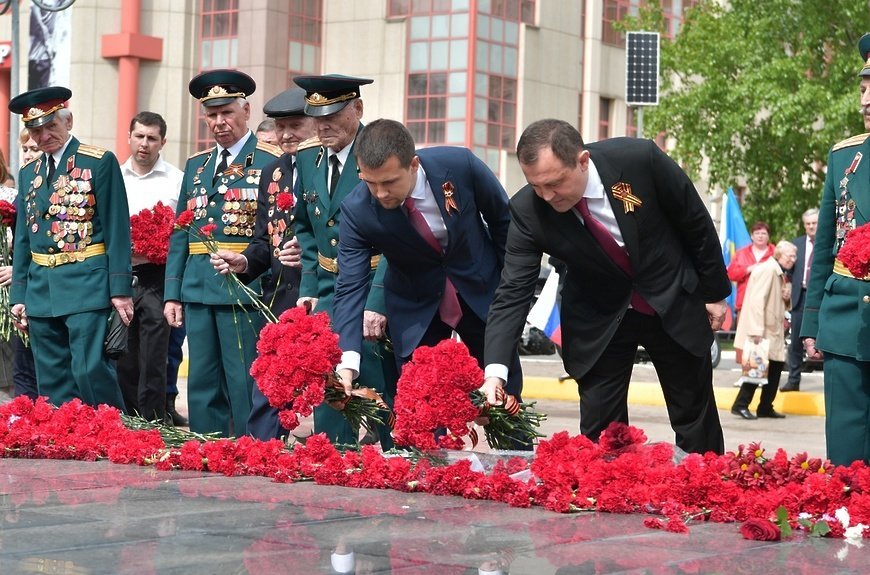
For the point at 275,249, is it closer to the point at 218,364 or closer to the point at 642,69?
the point at 218,364

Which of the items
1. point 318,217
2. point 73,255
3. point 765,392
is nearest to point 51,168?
point 73,255

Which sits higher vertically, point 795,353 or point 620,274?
point 620,274

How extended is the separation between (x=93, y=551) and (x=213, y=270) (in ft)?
13.7

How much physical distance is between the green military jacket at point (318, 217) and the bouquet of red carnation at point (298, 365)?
144cm

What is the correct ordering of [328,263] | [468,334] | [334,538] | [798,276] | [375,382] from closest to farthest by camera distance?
[334,538] → [468,334] → [375,382] → [328,263] → [798,276]

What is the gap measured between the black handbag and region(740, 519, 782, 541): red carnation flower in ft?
14.7

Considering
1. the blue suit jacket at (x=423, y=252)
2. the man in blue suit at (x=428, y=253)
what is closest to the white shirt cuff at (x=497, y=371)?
the man in blue suit at (x=428, y=253)

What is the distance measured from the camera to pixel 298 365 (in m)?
6.33

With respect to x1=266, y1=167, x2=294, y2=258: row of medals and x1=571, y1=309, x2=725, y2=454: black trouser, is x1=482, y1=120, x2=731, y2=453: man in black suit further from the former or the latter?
x1=266, y1=167, x2=294, y2=258: row of medals

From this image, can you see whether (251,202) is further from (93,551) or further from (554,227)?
(93,551)

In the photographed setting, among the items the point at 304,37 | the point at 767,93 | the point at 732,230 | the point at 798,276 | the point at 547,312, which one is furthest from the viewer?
the point at 304,37

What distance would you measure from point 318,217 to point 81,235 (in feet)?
5.01

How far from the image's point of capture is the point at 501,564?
4746mm

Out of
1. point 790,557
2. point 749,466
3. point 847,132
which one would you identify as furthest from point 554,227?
point 847,132
